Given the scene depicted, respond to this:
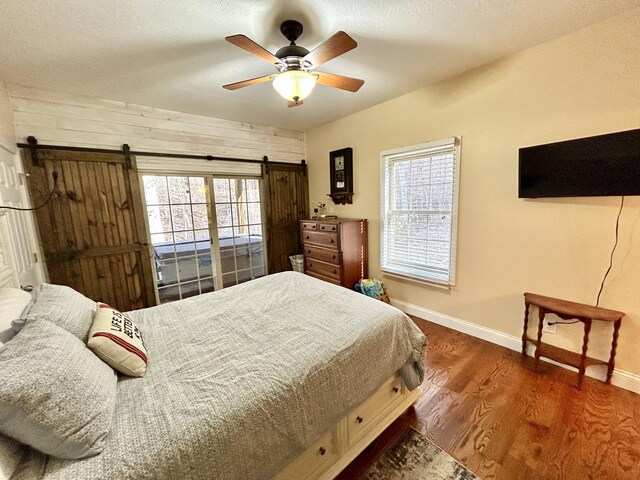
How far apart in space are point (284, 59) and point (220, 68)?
805 mm

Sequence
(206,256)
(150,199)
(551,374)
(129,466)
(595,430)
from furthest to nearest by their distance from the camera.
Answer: (206,256), (150,199), (551,374), (595,430), (129,466)

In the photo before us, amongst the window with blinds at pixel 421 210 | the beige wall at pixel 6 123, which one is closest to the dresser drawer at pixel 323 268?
the window with blinds at pixel 421 210

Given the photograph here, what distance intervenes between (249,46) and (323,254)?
2.44 meters

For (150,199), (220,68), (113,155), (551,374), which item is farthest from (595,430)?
(113,155)

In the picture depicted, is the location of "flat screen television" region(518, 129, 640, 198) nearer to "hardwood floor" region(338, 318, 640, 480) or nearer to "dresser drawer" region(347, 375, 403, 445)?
"hardwood floor" region(338, 318, 640, 480)

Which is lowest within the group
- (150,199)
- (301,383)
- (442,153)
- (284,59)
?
(301,383)

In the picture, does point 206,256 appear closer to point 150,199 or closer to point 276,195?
point 150,199

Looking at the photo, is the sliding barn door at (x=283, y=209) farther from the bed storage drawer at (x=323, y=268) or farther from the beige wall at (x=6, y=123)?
the beige wall at (x=6, y=123)

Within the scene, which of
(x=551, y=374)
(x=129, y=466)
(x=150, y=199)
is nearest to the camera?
(x=129, y=466)

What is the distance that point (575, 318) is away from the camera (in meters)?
1.94

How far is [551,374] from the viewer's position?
6.74ft

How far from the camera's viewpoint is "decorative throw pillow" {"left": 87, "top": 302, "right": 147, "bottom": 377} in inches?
44.6

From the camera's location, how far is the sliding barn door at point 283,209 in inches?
154

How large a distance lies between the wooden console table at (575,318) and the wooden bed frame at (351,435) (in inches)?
50.1
